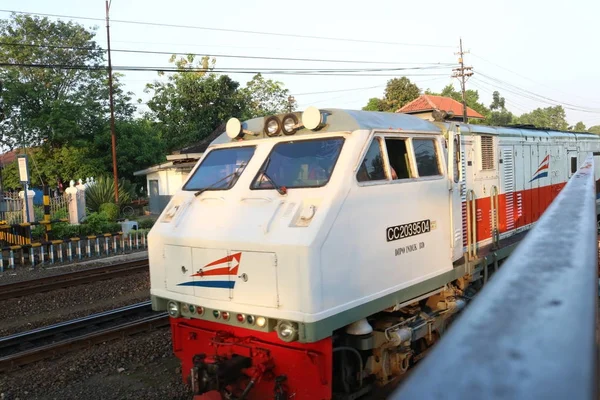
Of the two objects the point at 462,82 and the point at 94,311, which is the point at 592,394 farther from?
the point at 462,82

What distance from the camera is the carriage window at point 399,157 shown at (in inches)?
215

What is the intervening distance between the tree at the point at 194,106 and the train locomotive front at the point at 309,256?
109 feet

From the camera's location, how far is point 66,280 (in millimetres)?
11797

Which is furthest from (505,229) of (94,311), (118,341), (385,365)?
(94,311)

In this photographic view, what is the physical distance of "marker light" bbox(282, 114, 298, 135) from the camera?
5.48 m

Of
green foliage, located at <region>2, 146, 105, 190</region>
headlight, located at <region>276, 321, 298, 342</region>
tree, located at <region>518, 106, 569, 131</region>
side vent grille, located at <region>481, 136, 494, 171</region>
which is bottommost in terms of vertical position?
headlight, located at <region>276, 321, 298, 342</region>

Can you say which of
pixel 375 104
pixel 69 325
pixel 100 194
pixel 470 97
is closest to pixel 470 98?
pixel 470 97

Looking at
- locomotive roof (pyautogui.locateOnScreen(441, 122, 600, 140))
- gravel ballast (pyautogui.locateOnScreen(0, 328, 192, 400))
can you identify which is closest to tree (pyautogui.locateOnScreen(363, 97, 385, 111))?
locomotive roof (pyautogui.locateOnScreen(441, 122, 600, 140))

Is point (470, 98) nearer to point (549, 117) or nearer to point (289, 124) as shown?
point (549, 117)

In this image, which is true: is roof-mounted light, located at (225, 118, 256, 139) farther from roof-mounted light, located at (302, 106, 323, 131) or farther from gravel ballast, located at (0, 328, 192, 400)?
gravel ballast, located at (0, 328, 192, 400)

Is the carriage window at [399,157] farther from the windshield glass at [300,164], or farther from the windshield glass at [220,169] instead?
the windshield glass at [220,169]

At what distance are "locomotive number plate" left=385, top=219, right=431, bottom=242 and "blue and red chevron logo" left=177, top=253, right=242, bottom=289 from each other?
4.94ft

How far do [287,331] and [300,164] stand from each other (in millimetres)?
1736

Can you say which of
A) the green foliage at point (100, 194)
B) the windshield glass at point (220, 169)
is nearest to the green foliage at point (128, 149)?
the green foliage at point (100, 194)
